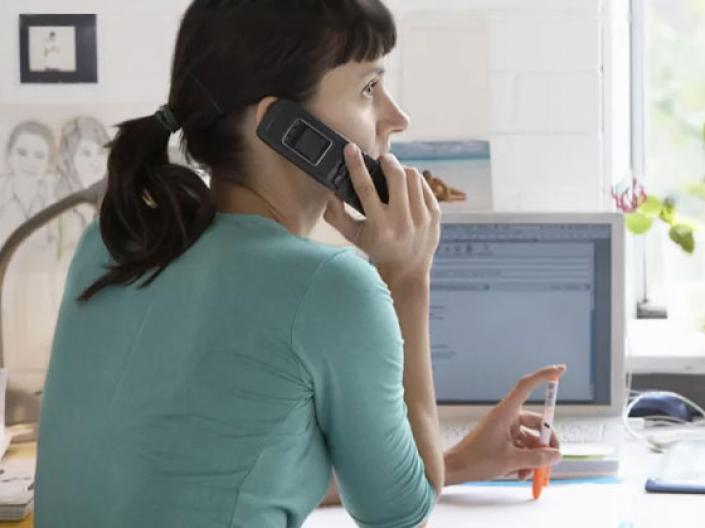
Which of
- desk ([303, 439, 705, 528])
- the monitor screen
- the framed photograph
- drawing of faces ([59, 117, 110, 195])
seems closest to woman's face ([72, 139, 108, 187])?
drawing of faces ([59, 117, 110, 195])

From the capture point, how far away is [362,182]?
132 cm

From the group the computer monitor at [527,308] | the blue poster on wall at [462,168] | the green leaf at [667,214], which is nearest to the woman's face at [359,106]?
the computer monitor at [527,308]

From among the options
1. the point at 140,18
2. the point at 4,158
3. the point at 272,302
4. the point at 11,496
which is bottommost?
the point at 11,496

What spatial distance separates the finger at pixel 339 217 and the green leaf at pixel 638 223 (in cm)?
88

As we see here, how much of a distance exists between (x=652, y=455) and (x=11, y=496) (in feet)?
2.90

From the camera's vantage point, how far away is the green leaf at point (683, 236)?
7.23 feet

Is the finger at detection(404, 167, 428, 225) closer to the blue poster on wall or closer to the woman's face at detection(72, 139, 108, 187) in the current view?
the blue poster on wall

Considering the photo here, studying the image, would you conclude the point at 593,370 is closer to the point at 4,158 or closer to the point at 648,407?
the point at 648,407

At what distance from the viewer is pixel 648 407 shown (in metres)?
2.08

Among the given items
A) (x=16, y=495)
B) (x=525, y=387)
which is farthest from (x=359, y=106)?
(x=16, y=495)

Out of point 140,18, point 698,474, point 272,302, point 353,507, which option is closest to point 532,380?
point 698,474

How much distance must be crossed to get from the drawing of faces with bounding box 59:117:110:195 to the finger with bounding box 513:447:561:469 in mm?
912

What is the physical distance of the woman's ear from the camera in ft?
3.94

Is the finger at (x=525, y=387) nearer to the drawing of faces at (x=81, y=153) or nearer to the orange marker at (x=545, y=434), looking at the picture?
the orange marker at (x=545, y=434)
